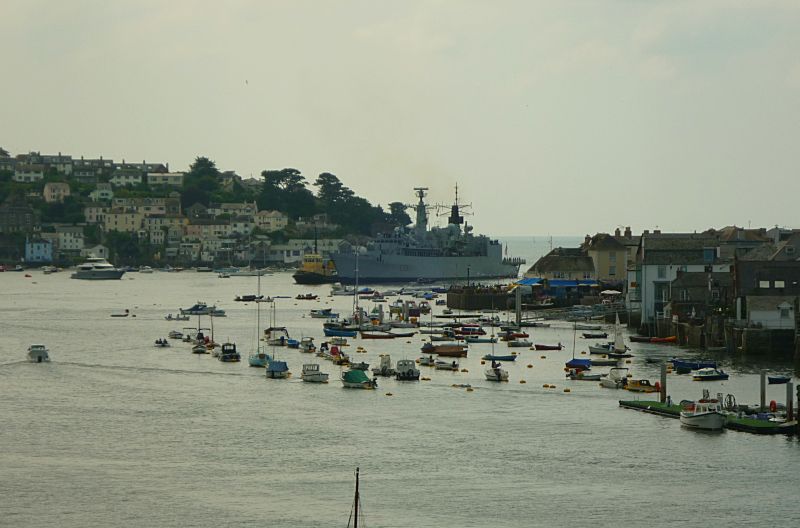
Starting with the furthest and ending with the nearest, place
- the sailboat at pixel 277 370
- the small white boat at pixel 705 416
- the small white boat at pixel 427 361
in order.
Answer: the small white boat at pixel 427 361 < the sailboat at pixel 277 370 < the small white boat at pixel 705 416

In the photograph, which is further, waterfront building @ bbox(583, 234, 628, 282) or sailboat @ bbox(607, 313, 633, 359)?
waterfront building @ bbox(583, 234, 628, 282)

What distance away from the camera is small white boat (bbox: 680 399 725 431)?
56.7 meters

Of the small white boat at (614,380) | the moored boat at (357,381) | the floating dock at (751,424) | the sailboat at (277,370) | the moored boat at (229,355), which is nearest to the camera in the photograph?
the floating dock at (751,424)

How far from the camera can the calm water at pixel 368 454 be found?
45906mm

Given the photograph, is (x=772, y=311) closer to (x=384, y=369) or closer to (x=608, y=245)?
(x=384, y=369)

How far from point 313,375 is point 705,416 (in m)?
24.2

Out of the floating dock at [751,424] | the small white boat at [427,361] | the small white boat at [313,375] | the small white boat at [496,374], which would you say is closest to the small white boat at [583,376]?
the small white boat at [496,374]

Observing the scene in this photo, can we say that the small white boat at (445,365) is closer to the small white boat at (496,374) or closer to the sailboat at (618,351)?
the small white boat at (496,374)

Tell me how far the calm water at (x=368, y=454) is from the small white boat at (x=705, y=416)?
598 millimetres

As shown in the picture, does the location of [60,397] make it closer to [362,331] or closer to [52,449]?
[52,449]

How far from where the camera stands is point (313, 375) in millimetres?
74812

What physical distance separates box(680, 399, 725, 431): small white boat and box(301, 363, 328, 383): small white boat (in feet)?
72.7

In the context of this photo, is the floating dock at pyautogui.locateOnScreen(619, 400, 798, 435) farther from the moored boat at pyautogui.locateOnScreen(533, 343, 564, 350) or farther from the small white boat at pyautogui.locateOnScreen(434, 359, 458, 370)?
the moored boat at pyautogui.locateOnScreen(533, 343, 564, 350)

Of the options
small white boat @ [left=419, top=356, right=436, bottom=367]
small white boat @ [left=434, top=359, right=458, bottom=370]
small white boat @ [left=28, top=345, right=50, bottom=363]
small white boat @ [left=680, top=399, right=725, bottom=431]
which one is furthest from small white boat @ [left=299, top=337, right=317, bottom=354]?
small white boat @ [left=680, top=399, right=725, bottom=431]
